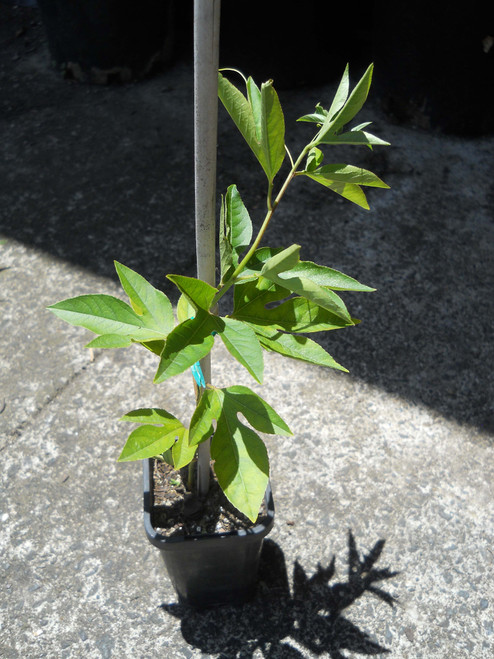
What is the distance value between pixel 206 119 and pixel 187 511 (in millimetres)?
1024

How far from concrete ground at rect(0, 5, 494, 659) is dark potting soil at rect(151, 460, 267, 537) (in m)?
0.32

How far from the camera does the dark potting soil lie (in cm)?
160

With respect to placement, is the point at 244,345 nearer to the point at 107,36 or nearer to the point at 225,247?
the point at 225,247

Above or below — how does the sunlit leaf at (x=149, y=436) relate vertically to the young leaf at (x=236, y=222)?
below

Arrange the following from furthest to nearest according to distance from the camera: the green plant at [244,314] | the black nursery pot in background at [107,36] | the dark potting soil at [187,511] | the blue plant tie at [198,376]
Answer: the black nursery pot in background at [107,36] < the dark potting soil at [187,511] < the blue plant tie at [198,376] < the green plant at [244,314]

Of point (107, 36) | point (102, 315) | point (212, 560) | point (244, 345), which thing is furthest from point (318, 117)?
point (107, 36)

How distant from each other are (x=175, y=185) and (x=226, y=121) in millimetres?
688

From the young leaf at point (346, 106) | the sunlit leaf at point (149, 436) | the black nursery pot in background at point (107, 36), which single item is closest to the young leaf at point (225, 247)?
the young leaf at point (346, 106)

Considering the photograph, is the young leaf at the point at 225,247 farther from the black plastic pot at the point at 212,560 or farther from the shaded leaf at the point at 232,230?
the black plastic pot at the point at 212,560

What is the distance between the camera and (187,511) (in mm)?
1622

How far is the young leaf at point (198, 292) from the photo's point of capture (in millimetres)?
1021

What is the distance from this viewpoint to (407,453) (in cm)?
217

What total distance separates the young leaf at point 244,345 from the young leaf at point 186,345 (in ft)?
0.10

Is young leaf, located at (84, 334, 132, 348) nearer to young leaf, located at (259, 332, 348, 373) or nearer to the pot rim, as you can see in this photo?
young leaf, located at (259, 332, 348, 373)
